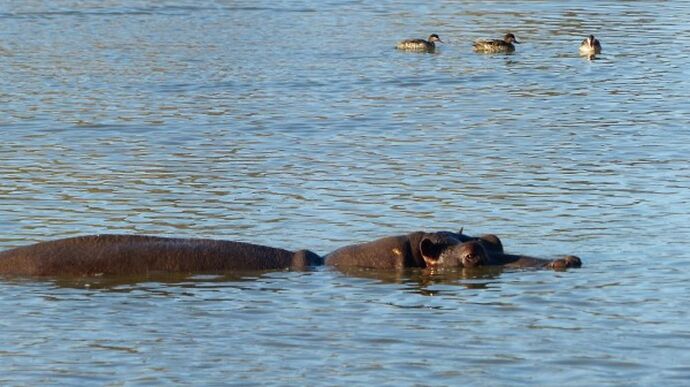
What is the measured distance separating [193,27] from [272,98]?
11.0 m

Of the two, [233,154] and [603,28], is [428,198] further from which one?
[603,28]

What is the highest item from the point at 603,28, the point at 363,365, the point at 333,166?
the point at 603,28

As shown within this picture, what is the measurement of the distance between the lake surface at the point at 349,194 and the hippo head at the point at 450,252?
0.14m

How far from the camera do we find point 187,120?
21.0 meters

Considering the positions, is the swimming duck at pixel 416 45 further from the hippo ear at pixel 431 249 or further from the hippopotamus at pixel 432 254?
the hippo ear at pixel 431 249

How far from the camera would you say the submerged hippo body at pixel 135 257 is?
12406 mm

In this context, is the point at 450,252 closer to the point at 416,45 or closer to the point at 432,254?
the point at 432,254

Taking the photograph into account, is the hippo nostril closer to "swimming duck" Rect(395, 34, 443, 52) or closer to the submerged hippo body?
the submerged hippo body

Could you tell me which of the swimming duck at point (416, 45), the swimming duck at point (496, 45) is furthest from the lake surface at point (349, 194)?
the swimming duck at point (416, 45)

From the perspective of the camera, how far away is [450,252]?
1253 centimetres

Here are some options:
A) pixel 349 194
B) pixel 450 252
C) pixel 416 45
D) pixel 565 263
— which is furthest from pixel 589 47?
pixel 565 263

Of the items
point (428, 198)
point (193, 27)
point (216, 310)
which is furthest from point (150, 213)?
point (193, 27)

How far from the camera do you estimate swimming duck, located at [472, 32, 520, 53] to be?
28.1m

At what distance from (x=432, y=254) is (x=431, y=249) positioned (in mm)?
38
